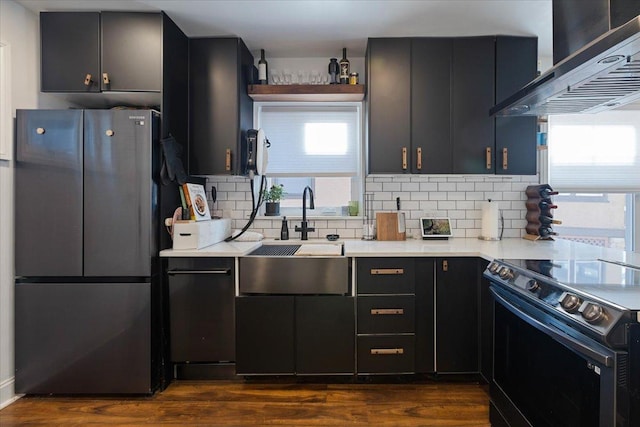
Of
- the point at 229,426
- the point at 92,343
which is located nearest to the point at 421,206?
the point at 229,426

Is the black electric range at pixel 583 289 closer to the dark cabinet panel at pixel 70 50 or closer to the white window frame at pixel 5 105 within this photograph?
the dark cabinet panel at pixel 70 50

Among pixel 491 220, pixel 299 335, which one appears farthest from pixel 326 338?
pixel 491 220

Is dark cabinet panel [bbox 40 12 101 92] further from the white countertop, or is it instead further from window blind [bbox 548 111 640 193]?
window blind [bbox 548 111 640 193]

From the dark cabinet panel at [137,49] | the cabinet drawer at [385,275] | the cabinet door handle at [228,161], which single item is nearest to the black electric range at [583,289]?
the cabinet drawer at [385,275]

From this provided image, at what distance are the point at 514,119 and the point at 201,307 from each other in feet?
8.62

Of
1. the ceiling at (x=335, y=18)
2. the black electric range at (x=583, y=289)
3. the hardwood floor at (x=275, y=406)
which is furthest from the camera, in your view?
the ceiling at (x=335, y=18)

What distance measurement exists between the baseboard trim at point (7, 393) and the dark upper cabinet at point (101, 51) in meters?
1.83

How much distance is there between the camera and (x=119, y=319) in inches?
83.7

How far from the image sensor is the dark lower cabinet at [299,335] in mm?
2244

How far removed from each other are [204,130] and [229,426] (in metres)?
1.96

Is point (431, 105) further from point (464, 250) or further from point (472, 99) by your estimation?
point (464, 250)

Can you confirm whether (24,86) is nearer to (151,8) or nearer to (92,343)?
(151,8)

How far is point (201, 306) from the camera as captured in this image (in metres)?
2.27

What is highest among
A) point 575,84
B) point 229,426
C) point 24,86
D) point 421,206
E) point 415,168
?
point 24,86
